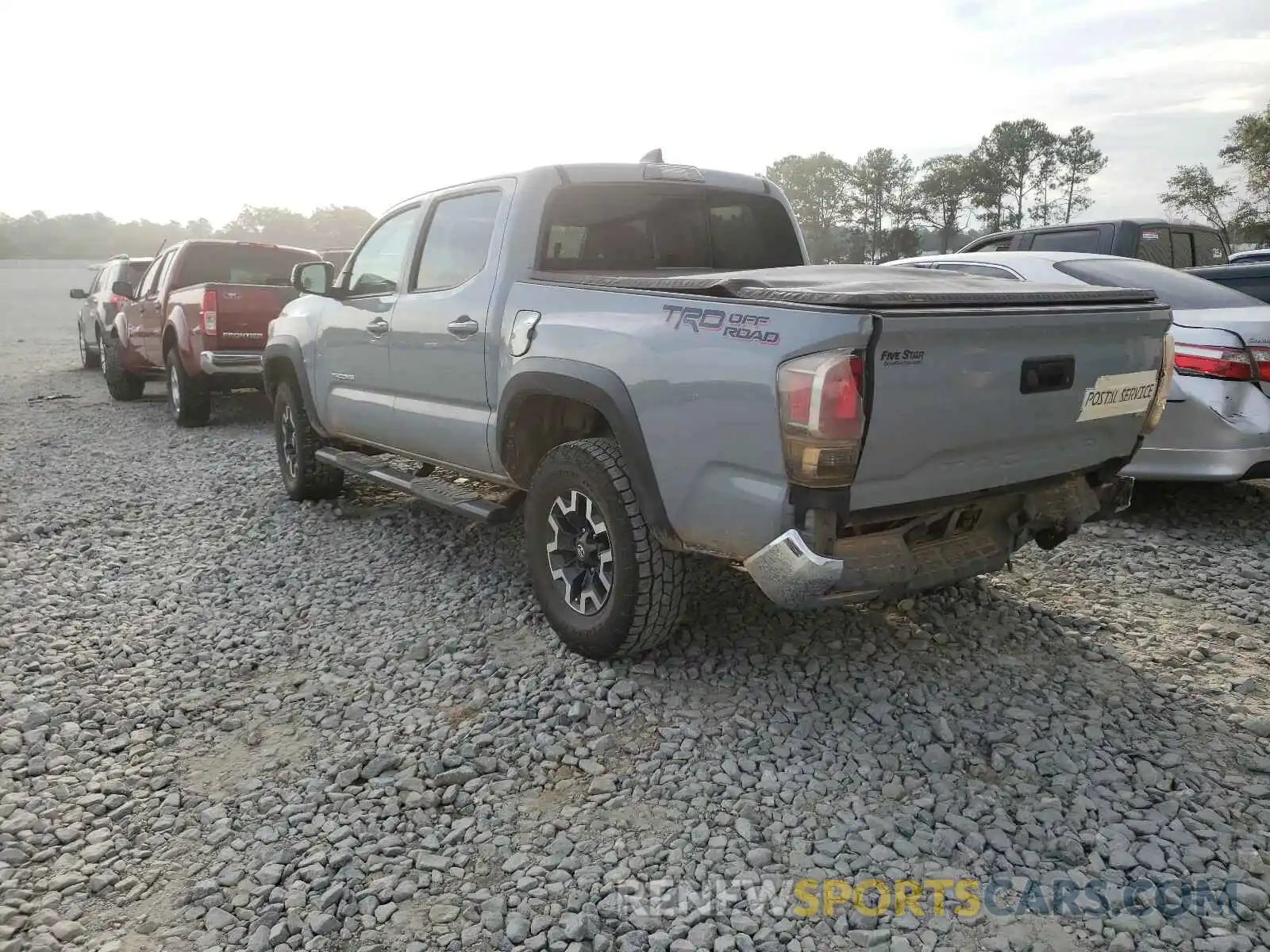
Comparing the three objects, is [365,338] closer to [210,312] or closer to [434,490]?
[434,490]

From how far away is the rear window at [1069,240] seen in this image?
26.1 feet

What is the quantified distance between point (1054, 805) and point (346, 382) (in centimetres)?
430

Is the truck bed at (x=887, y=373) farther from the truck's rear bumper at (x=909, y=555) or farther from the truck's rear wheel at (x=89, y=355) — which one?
the truck's rear wheel at (x=89, y=355)

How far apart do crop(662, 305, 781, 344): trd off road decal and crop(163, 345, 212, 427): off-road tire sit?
7.88 m

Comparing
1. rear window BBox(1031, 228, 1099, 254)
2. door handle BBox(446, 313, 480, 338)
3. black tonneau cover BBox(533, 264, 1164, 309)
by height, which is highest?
rear window BBox(1031, 228, 1099, 254)

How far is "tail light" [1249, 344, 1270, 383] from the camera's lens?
4961 mm

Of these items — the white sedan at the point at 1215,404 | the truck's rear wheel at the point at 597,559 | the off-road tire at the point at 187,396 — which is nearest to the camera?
the truck's rear wheel at the point at 597,559

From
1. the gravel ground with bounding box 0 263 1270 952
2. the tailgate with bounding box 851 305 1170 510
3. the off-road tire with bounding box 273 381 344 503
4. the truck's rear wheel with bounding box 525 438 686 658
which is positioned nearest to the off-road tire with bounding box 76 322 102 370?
the off-road tire with bounding box 273 381 344 503

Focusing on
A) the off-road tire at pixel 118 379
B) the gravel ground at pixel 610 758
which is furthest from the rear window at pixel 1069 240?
the off-road tire at pixel 118 379

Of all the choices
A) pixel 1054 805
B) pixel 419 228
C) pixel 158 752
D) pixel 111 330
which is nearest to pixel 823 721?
pixel 1054 805

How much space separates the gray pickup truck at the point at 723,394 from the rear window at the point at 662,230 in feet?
0.04

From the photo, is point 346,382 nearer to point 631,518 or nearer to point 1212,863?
point 631,518

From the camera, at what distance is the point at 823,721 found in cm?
328

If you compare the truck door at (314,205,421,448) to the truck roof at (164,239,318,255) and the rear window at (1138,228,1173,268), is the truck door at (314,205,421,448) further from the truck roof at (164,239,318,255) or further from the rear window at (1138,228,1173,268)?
the rear window at (1138,228,1173,268)
